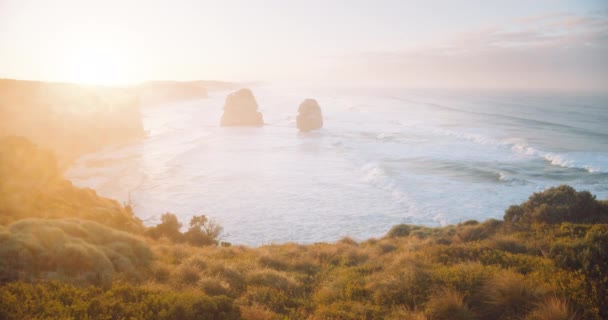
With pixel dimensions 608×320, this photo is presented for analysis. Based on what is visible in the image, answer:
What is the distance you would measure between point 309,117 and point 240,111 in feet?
64.4

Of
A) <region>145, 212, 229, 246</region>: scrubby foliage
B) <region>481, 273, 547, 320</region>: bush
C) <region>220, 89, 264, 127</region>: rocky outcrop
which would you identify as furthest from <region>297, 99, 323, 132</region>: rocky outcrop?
<region>481, 273, 547, 320</region>: bush

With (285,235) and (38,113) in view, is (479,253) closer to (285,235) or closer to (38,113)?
(285,235)

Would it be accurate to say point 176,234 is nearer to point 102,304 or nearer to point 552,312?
point 102,304

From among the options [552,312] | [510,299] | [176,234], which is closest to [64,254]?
[176,234]

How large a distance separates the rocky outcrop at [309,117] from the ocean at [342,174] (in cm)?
264

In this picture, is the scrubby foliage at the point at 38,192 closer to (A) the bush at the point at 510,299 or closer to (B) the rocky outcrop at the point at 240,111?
(A) the bush at the point at 510,299

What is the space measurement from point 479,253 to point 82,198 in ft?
59.4

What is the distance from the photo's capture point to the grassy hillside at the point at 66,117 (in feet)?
162

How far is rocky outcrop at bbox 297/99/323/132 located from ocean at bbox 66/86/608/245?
2636mm

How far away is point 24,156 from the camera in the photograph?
15.6 metres

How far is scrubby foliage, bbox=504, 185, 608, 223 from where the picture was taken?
41.1ft

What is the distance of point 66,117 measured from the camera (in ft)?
185

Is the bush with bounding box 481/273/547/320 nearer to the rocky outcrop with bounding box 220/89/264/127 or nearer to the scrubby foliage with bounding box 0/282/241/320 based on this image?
the scrubby foliage with bounding box 0/282/241/320

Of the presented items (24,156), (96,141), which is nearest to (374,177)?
(24,156)
